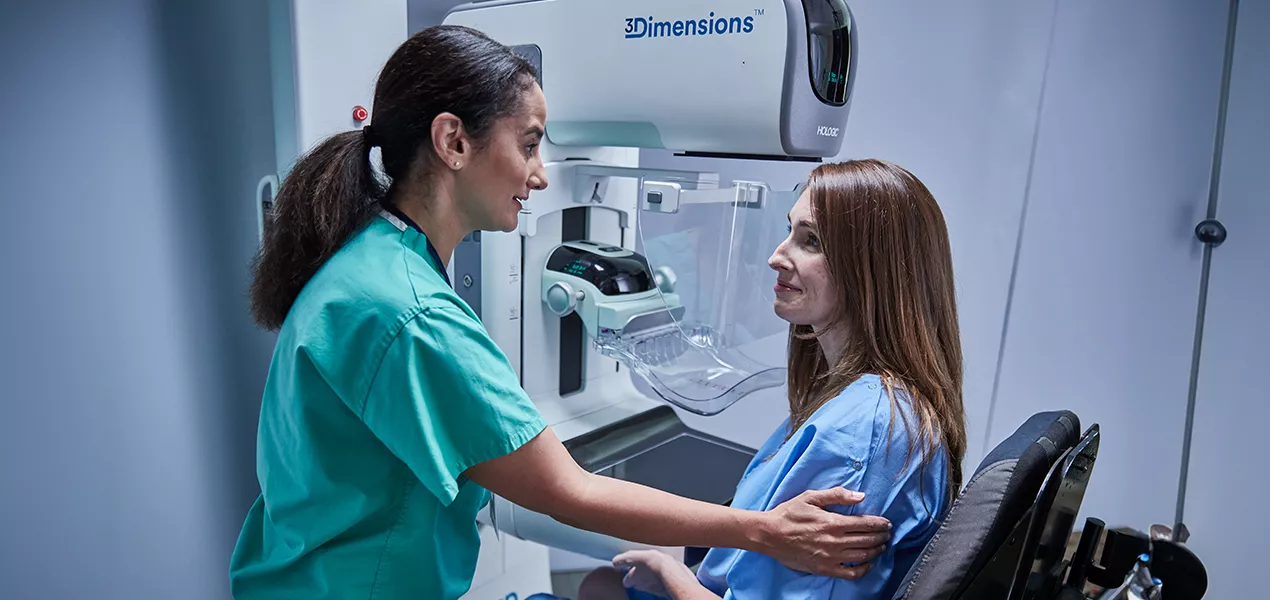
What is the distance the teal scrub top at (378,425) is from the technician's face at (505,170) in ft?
0.28

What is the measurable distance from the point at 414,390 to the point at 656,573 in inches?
20.9

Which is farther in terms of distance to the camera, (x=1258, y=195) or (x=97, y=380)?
(x=1258, y=195)

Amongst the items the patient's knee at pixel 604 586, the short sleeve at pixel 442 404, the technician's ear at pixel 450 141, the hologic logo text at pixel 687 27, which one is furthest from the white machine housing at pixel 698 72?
the patient's knee at pixel 604 586

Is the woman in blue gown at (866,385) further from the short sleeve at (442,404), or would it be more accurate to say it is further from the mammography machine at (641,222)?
the short sleeve at (442,404)

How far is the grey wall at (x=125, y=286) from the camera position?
1.46 metres

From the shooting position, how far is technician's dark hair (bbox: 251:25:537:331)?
3.33 feet

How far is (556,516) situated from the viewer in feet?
3.27

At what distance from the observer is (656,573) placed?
1.23 m

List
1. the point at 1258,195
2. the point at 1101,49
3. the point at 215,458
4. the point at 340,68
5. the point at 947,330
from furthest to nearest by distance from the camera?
the point at 1101,49, the point at 1258,195, the point at 215,458, the point at 340,68, the point at 947,330

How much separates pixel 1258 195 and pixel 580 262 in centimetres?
171

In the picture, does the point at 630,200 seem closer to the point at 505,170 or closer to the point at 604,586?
the point at 505,170

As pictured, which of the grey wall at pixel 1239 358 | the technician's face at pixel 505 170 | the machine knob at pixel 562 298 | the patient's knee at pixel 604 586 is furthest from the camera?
the grey wall at pixel 1239 358

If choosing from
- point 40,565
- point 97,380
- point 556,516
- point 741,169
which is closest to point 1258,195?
point 741,169

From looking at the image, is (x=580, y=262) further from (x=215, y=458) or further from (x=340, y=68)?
(x=215, y=458)
